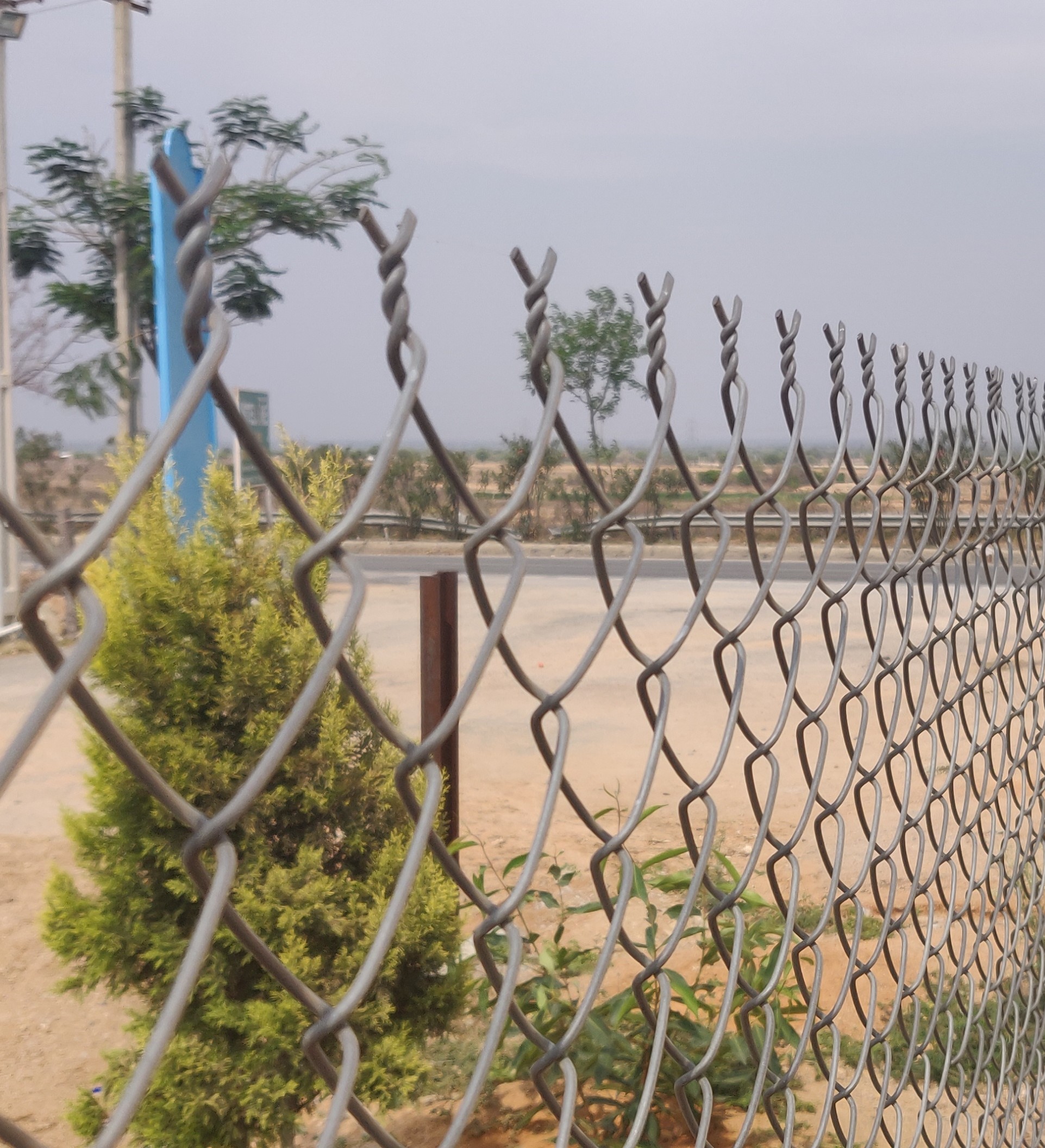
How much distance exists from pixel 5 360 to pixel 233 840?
8949 millimetres

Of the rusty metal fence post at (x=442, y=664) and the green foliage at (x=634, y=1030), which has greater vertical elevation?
the rusty metal fence post at (x=442, y=664)

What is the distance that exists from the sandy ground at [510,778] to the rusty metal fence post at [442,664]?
0.40 m

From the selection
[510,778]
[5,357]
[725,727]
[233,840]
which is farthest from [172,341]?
[725,727]

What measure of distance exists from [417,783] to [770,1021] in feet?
5.39

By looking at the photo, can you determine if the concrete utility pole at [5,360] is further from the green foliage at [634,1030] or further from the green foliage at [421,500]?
the green foliage at [421,500]

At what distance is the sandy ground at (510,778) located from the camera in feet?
10.3

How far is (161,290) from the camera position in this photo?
25.8 ft

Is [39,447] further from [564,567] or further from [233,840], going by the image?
[233,840]

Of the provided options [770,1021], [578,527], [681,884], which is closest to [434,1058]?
[681,884]

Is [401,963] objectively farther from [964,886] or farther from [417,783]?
[964,886]

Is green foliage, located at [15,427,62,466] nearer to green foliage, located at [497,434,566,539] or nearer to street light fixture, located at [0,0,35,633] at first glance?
street light fixture, located at [0,0,35,633]

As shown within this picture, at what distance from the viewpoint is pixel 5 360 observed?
973 centimetres

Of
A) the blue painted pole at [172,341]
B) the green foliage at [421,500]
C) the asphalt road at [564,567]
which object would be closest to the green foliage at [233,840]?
the blue painted pole at [172,341]

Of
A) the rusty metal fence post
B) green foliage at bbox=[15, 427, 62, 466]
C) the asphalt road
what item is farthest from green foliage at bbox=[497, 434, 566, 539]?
the rusty metal fence post
